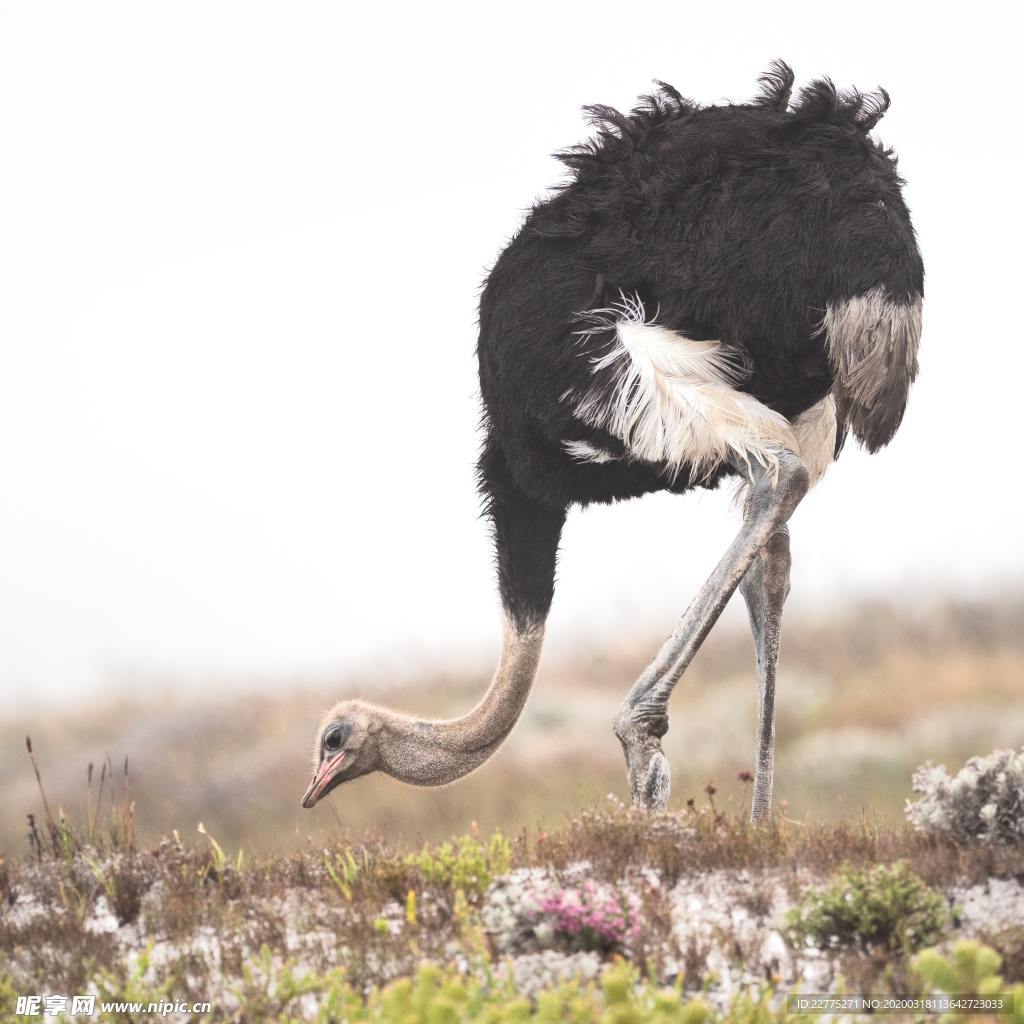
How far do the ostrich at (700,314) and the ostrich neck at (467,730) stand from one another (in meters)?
0.94

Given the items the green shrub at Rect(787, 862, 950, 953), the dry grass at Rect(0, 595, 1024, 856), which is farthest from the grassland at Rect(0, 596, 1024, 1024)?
the dry grass at Rect(0, 595, 1024, 856)

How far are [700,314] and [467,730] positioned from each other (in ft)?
8.13

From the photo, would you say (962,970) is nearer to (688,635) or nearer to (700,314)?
(688,635)

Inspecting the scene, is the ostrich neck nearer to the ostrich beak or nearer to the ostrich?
A: the ostrich beak

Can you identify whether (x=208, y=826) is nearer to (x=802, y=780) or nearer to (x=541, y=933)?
(x=802, y=780)

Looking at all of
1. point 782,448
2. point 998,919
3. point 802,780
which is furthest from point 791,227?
point 802,780

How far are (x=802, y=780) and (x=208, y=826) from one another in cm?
535

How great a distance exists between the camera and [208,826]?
13578mm

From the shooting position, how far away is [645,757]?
623 cm

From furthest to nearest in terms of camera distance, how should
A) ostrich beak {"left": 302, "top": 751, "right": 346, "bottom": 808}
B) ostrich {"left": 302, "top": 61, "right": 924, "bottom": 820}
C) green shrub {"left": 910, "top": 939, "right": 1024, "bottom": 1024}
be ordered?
1. ostrich beak {"left": 302, "top": 751, "right": 346, "bottom": 808}
2. ostrich {"left": 302, "top": 61, "right": 924, "bottom": 820}
3. green shrub {"left": 910, "top": 939, "right": 1024, "bottom": 1024}

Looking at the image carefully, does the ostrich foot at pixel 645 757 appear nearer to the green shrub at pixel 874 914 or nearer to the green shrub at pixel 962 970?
the green shrub at pixel 874 914

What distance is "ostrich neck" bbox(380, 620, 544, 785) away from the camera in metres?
7.49

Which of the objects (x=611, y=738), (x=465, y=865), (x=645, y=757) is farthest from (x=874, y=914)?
(x=611, y=738)

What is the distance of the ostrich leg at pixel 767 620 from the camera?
745 centimetres
